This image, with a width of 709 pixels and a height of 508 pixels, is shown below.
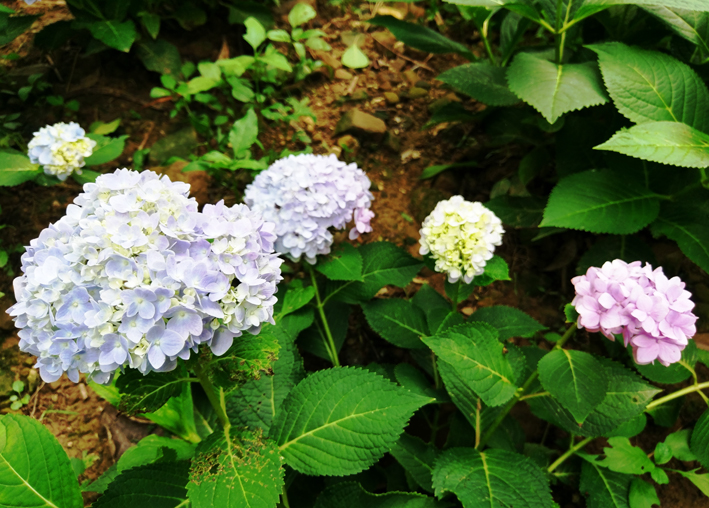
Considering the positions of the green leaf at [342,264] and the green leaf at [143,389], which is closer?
the green leaf at [143,389]

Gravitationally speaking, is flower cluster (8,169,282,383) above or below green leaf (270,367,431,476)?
above

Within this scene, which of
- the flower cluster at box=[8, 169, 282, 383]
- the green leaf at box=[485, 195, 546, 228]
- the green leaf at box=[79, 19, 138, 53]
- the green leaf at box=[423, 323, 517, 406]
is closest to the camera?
the flower cluster at box=[8, 169, 282, 383]

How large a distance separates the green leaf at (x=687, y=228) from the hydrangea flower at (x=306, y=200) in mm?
1346

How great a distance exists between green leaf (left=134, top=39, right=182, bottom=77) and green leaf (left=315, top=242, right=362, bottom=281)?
1.74 metres

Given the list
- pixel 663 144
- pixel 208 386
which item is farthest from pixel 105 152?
pixel 663 144

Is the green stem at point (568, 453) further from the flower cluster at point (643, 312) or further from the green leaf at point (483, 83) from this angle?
the green leaf at point (483, 83)

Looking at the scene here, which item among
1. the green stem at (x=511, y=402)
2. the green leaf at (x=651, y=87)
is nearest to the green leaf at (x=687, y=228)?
the green leaf at (x=651, y=87)

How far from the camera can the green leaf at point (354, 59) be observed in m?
3.20

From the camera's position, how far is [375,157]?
116 inches

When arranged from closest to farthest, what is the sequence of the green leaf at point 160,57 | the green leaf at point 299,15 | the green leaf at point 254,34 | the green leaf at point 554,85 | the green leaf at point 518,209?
1. the green leaf at point 554,85
2. the green leaf at point 518,209
3. the green leaf at point 254,34
4. the green leaf at point 160,57
5. the green leaf at point 299,15

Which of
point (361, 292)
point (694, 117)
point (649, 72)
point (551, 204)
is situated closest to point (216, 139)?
point (361, 292)

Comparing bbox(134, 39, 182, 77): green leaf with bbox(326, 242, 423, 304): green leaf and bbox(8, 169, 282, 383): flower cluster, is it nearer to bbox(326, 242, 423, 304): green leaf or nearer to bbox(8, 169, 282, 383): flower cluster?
bbox(326, 242, 423, 304): green leaf

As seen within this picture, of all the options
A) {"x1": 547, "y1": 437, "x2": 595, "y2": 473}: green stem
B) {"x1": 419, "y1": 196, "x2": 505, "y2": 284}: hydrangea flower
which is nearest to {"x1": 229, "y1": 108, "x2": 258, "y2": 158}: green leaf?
{"x1": 419, "y1": 196, "x2": 505, "y2": 284}: hydrangea flower

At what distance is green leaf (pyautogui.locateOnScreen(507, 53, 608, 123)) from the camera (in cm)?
186
